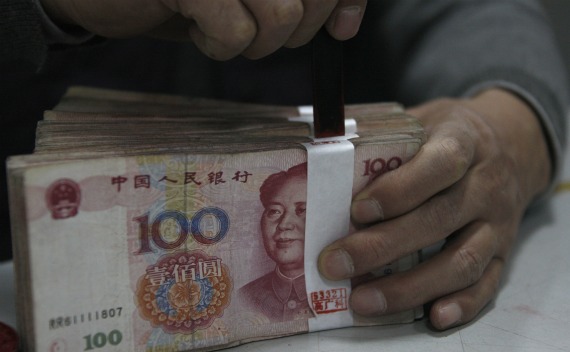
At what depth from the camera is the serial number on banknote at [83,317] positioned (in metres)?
0.56

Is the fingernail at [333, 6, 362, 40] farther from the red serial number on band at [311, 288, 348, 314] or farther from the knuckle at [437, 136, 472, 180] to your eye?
the red serial number on band at [311, 288, 348, 314]

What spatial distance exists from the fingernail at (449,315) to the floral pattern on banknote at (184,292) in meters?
0.23

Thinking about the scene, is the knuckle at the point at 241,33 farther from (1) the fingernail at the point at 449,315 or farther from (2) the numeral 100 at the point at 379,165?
(1) the fingernail at the point at 449,315

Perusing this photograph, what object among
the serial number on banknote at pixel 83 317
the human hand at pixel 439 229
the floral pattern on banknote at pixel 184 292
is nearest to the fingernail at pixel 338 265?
the human hand at pixel 439 229

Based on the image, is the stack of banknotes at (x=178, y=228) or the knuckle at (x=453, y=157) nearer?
the stack of banknotes at (x=178, y=228)

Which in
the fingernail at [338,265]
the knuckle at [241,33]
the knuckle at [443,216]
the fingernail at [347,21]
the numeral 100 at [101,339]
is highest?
the fingernail at [347,21]

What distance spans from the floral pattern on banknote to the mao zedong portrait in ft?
0.10

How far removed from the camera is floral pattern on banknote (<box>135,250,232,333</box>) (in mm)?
597

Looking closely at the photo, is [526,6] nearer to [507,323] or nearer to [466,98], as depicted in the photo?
[466,98]

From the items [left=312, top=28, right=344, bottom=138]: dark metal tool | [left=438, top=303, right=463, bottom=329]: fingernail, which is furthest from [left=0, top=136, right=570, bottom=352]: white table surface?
[left=312, top=28, right=344, bottom=138]: dark metal tool

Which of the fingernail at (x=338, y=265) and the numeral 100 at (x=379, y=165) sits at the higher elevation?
the numeral 100 at (x=379, y=165)

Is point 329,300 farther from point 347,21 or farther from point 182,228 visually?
point 347,21

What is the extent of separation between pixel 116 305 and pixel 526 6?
38.6 inches

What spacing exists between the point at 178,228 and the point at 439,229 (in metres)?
0.28
